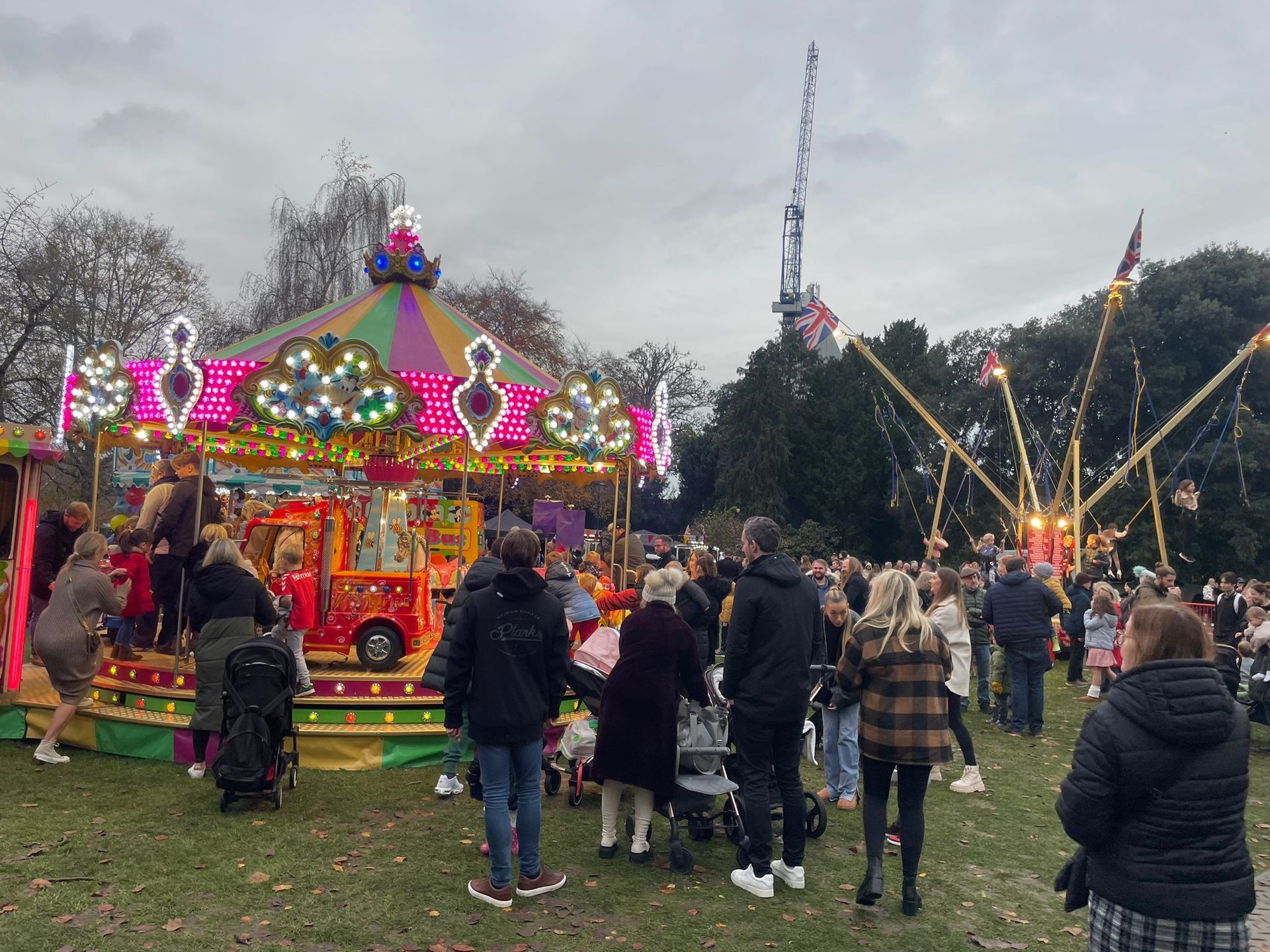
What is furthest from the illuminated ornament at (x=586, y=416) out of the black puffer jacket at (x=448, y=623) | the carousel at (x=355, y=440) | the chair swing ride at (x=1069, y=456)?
the chair swing ride at (x=1069, y=456)

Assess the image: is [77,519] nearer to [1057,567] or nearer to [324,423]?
[324,423]

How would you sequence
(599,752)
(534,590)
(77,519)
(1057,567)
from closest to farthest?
(534,590) < (599,752) < (77,519) < (1057,567)

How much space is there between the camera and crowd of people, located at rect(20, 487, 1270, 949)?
2.67m

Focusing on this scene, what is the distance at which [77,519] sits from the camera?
866 centimetres

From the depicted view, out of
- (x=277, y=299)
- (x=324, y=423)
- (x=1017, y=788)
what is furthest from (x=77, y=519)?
(x=277, y=299)

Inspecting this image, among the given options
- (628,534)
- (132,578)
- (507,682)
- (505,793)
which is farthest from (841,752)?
(132,578)

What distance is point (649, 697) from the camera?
5.26m

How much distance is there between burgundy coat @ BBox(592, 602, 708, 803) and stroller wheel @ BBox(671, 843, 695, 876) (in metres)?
0.28

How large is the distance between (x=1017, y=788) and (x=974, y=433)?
31682 mm

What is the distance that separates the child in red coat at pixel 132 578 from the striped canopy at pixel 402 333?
2073 mm

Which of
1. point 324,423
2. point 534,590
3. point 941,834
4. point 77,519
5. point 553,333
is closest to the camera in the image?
point 534,590

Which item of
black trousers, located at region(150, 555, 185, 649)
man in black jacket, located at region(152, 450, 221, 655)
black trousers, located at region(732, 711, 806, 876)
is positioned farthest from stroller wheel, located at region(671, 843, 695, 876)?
black trousers, located at region(150, 555, 185, 649)

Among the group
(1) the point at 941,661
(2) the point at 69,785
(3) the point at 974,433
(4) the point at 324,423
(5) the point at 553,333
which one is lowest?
(2) the point at 69,785

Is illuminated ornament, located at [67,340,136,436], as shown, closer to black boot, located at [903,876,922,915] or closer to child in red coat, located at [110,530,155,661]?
child in red coat, located at [110,530,155,661]
